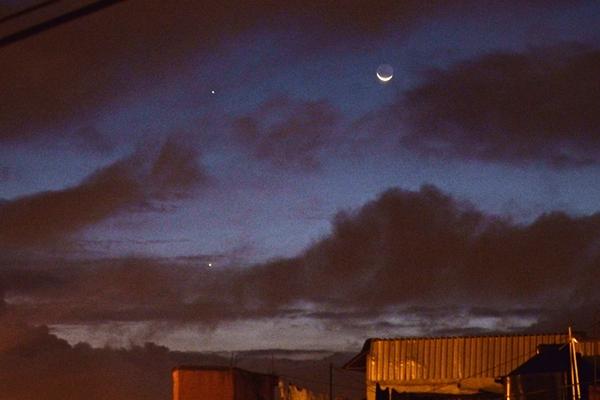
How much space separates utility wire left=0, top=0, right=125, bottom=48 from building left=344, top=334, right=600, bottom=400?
29383 mm

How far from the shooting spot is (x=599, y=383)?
29359 millimetres

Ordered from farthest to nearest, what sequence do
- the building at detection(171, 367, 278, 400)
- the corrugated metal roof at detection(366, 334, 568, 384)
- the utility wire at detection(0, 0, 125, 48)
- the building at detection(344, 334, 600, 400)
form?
the corrugated metal roof at detection(366, 334, 568, 384), the building at detection(344, 334, 600, 400), the building at detection(171, 367, 278, 400), the utility wire at detection(0, 0, 125, 48)

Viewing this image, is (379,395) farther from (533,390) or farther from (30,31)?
(30,31)

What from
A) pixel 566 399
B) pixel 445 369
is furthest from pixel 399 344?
pixel 566 399


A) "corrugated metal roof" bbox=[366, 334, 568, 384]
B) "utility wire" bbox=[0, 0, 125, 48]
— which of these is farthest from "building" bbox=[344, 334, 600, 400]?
"utility wire" bbox=[0, 0, 125, 48]

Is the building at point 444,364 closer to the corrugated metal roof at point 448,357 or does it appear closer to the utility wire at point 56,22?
the corrugated metal roof at point 448,357

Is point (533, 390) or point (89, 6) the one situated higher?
point (89, 6)

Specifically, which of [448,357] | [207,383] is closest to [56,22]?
[207,383]

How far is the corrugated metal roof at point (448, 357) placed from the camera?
129 ft

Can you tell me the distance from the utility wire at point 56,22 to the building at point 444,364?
29383 mm

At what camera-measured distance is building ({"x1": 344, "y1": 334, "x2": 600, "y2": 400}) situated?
129ft

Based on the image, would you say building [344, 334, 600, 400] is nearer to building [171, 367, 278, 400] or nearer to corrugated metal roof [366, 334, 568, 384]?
corrugated metal roof [366, 334, 568, 384]

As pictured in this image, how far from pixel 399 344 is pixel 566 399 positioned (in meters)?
12.3

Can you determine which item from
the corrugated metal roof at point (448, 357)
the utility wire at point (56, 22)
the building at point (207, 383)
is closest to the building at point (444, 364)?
the corrugated metal roof at point (448, 357)
